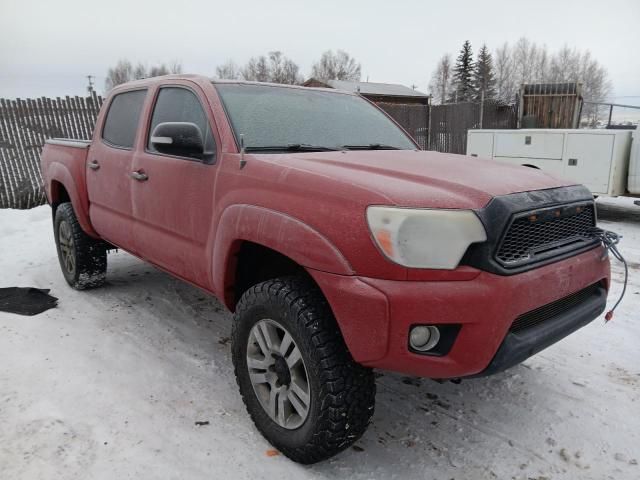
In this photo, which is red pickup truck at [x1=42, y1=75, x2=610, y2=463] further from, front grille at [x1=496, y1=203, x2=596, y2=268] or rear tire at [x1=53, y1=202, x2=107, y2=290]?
rear tire at [x1=53, y1=202, x2=107, y2=290]

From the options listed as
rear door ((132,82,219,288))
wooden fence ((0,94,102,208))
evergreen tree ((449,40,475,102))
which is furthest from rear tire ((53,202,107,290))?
evergreen tree ((449,40,475,102))

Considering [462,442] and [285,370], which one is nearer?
[285,370]

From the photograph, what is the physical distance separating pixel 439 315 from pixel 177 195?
1890 millimetres

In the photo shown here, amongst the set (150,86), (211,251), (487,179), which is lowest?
(211,251)

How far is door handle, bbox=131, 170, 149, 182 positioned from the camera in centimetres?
346

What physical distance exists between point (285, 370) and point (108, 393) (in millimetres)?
1268

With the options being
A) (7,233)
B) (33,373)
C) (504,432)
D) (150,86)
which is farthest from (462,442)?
(7,233)

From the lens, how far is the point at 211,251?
2846 millimetres

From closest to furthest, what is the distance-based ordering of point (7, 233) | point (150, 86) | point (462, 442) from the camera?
1. point (462, 442)
2. point (150, 86)
3. point (7, 233)

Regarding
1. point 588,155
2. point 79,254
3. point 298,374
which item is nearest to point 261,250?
point 298,374

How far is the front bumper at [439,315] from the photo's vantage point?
1969mm

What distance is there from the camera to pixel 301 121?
3201 mm

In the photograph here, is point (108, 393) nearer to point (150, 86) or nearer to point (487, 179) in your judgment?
point (150, 86)

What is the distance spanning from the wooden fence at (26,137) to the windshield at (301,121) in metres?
7.84
